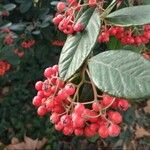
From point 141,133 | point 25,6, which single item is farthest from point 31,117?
point 25,6

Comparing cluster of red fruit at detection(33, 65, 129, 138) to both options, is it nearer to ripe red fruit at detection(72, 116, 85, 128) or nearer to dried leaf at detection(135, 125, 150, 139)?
ripe red fruit at detection(72, 116, 85, 128)

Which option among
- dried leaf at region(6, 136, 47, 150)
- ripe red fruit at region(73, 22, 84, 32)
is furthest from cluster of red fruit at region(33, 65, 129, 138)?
dried leaf at region(6, 136, 47, 150)

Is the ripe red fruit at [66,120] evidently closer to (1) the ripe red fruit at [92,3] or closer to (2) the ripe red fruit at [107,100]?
(2) the ripe red fruit at [107,100]

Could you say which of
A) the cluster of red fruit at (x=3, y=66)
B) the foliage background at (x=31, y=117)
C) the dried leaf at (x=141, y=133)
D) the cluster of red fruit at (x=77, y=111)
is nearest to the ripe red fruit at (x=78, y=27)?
the cluster of red fruit at (x=77, y=111)

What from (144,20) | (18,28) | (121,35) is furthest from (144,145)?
(144,20)

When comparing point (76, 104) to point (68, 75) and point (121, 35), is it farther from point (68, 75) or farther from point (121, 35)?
point (121, 35)

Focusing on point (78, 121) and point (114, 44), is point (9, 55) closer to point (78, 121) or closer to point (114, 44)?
point (114, 44)
